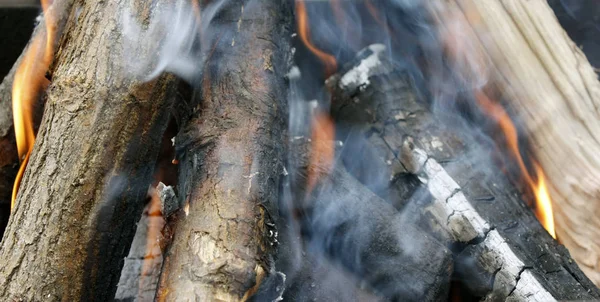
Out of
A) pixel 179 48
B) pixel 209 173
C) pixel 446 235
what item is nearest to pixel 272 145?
pixel 209 173

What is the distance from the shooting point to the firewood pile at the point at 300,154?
129cm

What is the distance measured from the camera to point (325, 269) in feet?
5.19

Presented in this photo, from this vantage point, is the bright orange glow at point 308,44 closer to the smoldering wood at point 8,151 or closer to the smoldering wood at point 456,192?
the smoldering wood at point 456,192

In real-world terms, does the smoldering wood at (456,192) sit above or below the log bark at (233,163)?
below

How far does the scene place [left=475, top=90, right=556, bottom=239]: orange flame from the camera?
5.94 feet

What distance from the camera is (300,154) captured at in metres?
1.76

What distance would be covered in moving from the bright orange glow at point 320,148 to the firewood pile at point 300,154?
11 millimetres

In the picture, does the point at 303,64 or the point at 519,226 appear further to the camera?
the point at 303,64

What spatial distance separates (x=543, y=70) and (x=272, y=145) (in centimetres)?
106

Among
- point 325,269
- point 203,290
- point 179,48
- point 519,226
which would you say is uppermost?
point 179,48

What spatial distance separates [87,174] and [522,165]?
4.71 ft

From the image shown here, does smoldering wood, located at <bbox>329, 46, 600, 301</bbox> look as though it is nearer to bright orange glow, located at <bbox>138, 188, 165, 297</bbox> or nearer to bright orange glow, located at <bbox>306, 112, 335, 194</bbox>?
bright orange glow, located at <bbox>306, 112, 335, 194</bbox>

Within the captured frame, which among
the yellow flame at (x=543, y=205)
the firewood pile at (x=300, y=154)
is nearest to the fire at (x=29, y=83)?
the firewood pile at (x=300, y=154)

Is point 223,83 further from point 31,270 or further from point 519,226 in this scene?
point 519,226
